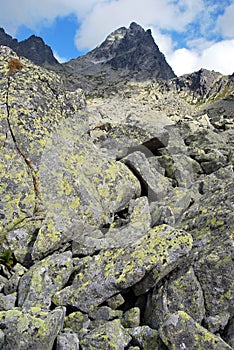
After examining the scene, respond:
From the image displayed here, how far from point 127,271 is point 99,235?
2762mm

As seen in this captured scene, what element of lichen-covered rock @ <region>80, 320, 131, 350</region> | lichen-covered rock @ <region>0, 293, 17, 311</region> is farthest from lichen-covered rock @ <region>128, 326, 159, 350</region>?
lichen-covered rock @ <region>0, 293, 17, 311</region>

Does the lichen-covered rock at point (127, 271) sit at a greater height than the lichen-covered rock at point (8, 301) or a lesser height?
lesser

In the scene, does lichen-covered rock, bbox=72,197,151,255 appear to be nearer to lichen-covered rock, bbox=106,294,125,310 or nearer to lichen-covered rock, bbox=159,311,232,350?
lichen-covered rock, bbox=106,294,125,310

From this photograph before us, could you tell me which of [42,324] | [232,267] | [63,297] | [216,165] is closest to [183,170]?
[216,165]

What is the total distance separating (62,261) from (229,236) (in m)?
4.67

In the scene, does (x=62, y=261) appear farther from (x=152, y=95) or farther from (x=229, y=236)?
(x=152, y=95)

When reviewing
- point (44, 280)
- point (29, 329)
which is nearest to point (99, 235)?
point (44, 280)

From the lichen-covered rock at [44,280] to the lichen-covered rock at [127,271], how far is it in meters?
0.27

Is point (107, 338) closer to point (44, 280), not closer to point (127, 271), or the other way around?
point (127, 271)

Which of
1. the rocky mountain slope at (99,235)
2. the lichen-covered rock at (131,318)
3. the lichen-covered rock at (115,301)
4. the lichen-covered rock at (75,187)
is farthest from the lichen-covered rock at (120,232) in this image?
the lichen-covered rock at (131,318)

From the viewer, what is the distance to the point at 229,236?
29.2 feet

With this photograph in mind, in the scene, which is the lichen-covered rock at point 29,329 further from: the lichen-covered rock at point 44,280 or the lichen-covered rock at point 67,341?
the lichen-covered rock at point 44,280

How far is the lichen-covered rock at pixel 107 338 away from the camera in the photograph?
6910mm

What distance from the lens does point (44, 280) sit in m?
8.30
